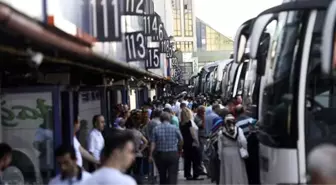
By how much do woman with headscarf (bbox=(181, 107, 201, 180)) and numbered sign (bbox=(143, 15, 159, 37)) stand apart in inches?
131

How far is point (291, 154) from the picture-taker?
28.7 ft

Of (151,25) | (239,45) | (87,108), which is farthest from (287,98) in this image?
(151,25)

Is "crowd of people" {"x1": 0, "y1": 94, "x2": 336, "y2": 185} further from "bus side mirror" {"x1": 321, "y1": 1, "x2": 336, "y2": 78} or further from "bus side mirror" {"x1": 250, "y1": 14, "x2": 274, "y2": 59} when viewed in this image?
"bus side mirror" {"x1": 321, "y1": 1, "x2": 336, "y2": 78}

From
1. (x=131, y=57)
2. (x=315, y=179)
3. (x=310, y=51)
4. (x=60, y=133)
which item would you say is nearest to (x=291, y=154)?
(x=310, y=51)

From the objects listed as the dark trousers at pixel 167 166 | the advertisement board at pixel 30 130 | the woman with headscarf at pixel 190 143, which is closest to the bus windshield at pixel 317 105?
the advertisement board at pixel 30 130

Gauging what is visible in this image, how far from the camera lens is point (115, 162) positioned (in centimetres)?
593

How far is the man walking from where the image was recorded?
13523 millimetres

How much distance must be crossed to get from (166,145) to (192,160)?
12.9ft

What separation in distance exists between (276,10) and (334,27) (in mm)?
1127

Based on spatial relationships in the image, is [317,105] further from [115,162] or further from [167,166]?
[167,166]

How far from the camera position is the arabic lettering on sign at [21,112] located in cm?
1050

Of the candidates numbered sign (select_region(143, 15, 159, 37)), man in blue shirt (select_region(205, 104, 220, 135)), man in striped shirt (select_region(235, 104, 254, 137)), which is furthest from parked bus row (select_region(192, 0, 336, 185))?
numbered sign (select_region(143, 15, 159, 37))

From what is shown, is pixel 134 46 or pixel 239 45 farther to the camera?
pixel 134 46

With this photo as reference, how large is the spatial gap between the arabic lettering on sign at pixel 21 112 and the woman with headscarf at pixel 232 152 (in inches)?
119
